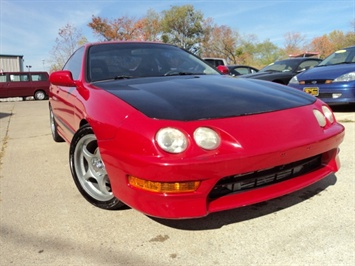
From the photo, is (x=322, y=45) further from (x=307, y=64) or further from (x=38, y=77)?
(x=307, y=64)

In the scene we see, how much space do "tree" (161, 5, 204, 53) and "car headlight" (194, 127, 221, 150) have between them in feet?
134

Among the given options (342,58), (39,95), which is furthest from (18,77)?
(342,58)

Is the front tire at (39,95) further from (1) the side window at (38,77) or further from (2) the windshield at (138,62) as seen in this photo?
(2) the windshield at (138,62)

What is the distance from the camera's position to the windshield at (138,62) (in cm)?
294

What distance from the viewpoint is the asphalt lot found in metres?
1.82

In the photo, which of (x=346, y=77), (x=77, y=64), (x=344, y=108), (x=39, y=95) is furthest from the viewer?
(x=39, y=95)

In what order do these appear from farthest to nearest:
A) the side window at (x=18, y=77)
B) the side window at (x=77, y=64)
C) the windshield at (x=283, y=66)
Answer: the side window at (x=18, y=77)
the windshield at (x=283, y=66)
the side window at (x=77, y=64)

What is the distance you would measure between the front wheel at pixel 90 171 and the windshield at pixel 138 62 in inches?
22.6

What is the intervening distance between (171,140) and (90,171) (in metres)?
1.02

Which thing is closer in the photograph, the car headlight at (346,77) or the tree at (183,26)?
the car headlight at (346,77)

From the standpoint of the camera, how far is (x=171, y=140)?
1.83 metres

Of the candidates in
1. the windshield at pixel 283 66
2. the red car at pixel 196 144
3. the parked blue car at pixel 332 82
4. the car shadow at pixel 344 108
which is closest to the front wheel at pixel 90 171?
the red car at pixel 196 144

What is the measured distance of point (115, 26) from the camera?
31922mm

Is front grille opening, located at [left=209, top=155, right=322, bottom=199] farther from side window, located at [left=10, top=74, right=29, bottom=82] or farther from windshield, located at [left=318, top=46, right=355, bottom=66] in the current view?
side window, located at [left=10, top=74, right=29, bottom=82]
